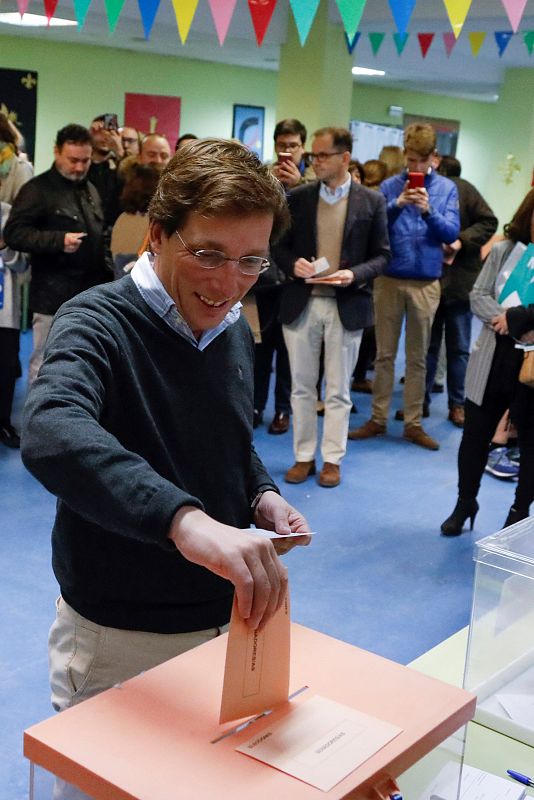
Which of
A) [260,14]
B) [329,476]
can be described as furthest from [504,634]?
[260,14]

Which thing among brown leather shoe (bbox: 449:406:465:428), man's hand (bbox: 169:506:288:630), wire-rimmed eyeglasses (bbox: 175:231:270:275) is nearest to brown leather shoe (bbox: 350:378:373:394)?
brown leather shoe (bbox: 449:406:465:428)

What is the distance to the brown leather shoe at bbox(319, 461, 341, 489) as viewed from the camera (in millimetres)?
4844

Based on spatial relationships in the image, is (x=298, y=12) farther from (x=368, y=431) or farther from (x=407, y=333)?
(x=368, y=431)

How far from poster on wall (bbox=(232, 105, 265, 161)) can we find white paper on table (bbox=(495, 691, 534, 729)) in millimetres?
12659

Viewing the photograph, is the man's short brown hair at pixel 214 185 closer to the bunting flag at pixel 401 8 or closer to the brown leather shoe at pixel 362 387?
the bunting flag at pixel 401 8

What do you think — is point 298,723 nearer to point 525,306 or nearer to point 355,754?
point 355,754

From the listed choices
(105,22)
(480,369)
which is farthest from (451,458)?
(105,22)

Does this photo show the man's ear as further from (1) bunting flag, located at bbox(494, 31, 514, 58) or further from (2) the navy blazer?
(1) bunting flag, located at bbox(494, 31, 514, 58)

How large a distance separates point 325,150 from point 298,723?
3838mm

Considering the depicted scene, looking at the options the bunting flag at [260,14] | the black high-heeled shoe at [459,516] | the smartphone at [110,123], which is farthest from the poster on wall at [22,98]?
the black high-heeled shoe at [459,516]

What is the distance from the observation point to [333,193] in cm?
471

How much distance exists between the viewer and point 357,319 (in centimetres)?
474

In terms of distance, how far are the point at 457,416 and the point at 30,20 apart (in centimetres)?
662

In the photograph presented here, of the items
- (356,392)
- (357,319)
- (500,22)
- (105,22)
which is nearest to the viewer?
(357,319)
